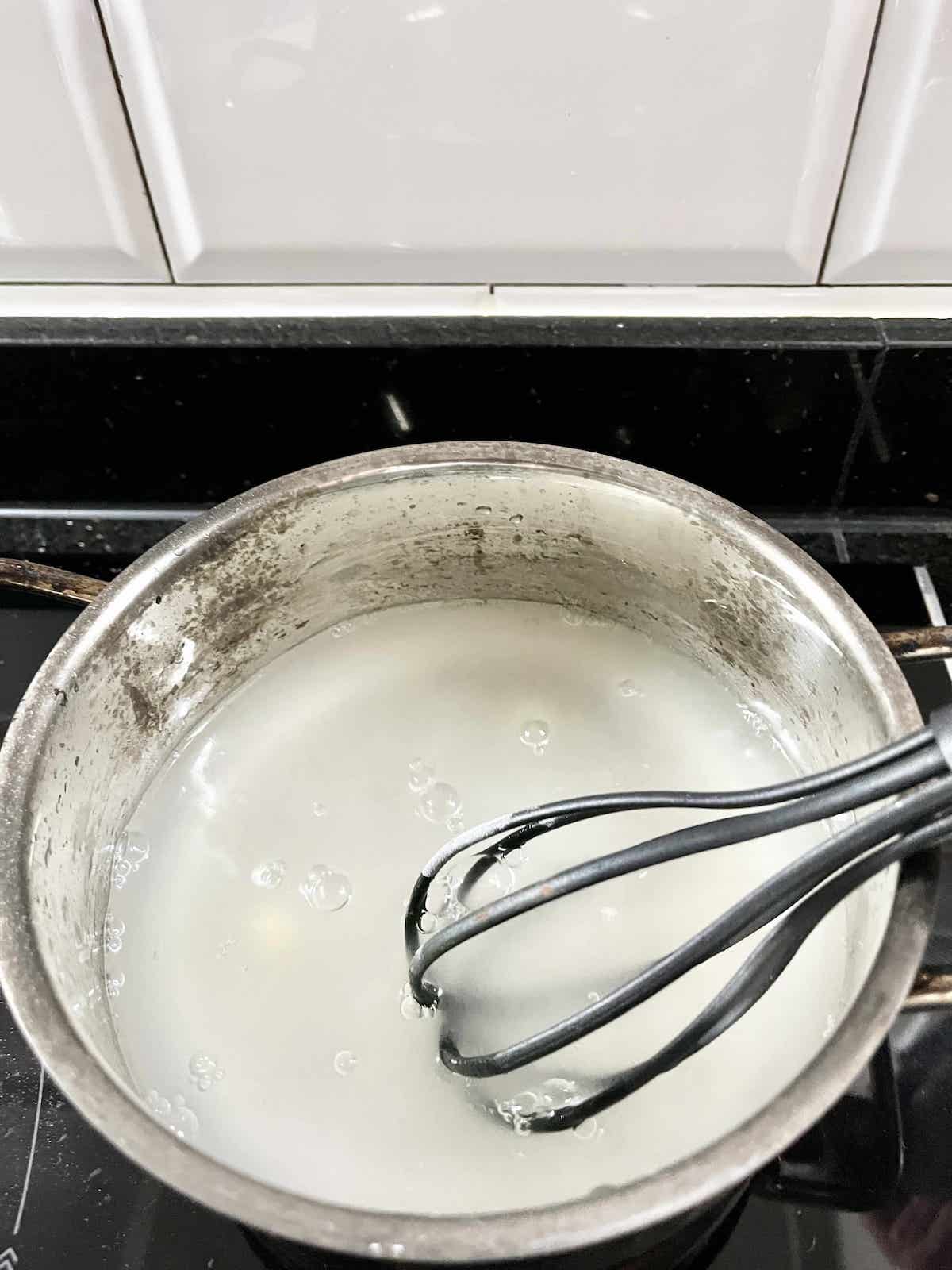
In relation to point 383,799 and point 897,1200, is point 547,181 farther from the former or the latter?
point 897,1200

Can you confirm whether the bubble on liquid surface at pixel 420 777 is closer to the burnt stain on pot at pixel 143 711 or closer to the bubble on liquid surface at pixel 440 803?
the bubble on liquid surface at pixel 440 803

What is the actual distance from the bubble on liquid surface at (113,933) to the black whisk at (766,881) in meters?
0.14

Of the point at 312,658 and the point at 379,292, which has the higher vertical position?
the point at 379,292

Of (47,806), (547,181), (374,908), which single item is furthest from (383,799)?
(547,181)

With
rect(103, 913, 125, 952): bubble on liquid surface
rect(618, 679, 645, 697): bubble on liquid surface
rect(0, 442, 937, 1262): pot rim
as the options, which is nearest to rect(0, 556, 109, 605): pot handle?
rect(0, 442, 937, 1262): pot rim

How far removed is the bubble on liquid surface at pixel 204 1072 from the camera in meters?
0.40

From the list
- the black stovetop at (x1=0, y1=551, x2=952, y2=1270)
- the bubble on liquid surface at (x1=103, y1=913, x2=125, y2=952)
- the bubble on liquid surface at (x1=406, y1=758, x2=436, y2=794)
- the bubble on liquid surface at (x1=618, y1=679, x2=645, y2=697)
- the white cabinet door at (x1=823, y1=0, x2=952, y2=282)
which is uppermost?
the white cabinet door at (x1=823, y1=0, x2=952, y2=282)

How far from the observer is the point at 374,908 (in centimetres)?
44

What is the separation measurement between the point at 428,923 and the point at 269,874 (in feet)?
0.24

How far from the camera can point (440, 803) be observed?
473 mm

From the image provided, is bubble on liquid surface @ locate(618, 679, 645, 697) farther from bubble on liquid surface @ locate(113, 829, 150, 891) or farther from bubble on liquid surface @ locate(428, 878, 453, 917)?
bubble on liquid surface @ locate(113, 829, 150, 891)

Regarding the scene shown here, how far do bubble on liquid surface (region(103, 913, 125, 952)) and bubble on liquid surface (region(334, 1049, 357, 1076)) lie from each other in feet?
0.34

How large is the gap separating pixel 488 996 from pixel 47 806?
0.60ft

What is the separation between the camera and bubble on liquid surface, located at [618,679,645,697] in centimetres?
51
